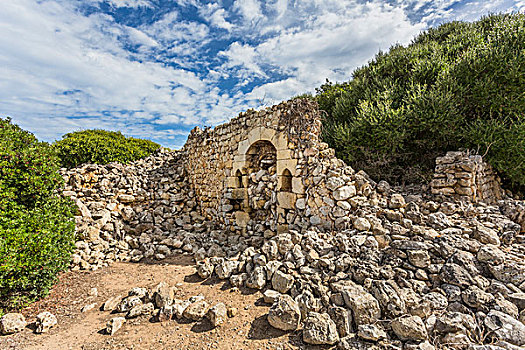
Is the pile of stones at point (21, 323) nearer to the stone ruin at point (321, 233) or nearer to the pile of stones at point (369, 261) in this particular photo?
the pile of stones at point (369, 261)

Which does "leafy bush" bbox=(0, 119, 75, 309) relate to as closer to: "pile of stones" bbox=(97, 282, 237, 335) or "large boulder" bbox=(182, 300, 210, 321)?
"pile of stones" bbox=(97, 282, 237, 335)

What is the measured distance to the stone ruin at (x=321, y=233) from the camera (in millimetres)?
2834

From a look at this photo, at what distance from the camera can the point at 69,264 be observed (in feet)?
17.0

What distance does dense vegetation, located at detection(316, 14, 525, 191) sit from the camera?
5.96 metres

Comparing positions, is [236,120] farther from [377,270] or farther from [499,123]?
[499,123]

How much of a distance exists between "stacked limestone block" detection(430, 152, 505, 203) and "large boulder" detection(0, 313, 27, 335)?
295 inches

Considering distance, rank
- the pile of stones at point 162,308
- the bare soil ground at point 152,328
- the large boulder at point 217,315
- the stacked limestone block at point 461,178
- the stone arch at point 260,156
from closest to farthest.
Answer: the bare soil ground at point 152,328 → the large boulder at point 217,315 → the pile of stones at point 162,308 → the stacked limestone block at point 461,178 → the stone arch at point 260,156

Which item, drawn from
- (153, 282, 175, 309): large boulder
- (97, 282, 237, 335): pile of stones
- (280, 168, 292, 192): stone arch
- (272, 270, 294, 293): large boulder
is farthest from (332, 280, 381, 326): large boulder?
(280, 168, 292, 192): stone arch

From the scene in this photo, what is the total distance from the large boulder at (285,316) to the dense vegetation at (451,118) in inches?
Answer: 192

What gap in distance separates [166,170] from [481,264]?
9011 millimetres

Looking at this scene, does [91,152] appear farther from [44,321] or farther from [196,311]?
[196,311]

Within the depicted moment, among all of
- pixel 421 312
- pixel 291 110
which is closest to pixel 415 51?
pixel 291 110

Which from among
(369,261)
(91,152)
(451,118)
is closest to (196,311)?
(369,261)

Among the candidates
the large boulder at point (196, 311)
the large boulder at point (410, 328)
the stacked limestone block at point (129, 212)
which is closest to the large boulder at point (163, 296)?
the large boulder at point (196, 311)
